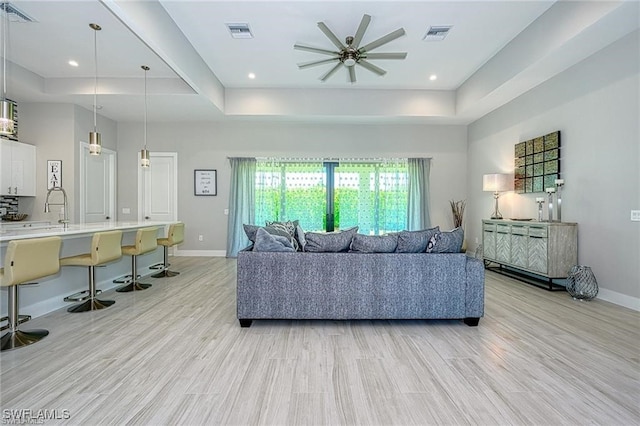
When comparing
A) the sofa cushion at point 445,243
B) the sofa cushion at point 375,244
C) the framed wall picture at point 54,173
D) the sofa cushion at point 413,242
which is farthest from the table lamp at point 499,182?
the framed wall picture at point 54,173

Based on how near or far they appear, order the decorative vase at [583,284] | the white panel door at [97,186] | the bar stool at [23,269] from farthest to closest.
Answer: the white panel door at [97,186]
the decorative vase at [583,284]
the bar stool at [23,269]

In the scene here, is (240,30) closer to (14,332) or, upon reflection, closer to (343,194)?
(343,194)

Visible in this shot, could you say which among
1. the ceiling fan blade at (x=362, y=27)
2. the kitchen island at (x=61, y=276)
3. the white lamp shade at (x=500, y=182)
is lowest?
the kitchen island at (x=61, y=276)

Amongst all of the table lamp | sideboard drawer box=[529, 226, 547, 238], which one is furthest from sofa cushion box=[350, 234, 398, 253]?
the table lamp

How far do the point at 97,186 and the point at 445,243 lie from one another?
22.3ft

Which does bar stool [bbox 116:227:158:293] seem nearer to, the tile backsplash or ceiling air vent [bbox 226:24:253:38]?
ceiling air vent [bbox 226:24:253:38]

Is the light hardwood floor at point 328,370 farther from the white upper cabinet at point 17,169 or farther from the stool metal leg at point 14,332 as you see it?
the white upper cabinet at point 17,169

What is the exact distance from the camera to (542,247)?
412 centimetres

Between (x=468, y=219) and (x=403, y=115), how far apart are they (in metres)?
2.80

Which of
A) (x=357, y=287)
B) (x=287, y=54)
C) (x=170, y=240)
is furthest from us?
(x=170, y=240)

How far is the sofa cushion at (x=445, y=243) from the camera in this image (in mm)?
2926

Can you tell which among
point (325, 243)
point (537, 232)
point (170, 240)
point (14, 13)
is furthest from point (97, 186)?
point (537, 232)

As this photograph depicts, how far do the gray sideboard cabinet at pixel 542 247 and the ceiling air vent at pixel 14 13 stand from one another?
683 centimetres

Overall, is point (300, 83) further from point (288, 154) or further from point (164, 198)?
point (164, 198)
